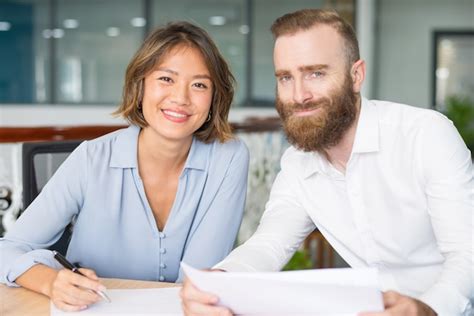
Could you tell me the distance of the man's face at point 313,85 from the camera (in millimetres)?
1665

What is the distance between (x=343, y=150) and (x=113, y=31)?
6.57m

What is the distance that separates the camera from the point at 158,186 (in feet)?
6.58

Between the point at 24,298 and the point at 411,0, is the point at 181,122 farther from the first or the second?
the point at 411,0

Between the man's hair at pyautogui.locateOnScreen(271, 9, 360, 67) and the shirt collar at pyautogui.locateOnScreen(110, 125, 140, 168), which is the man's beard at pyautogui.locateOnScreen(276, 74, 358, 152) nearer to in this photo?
the man's hair at pyautogui.locateOnScreen(271, 9, 360, 67)

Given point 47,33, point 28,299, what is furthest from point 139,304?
point 47,33

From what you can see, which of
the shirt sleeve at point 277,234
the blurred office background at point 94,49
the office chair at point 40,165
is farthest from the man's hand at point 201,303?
the blurred office background at point 94,49

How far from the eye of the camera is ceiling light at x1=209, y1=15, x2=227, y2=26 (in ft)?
26.1

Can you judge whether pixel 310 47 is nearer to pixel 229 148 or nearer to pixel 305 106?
pixel 305 106

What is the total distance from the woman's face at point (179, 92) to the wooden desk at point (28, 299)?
19.0 inches

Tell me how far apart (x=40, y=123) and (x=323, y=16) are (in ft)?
21.9

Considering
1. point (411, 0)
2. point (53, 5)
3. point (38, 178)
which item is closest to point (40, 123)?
point (53, 5)

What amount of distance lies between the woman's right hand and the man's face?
61 cm

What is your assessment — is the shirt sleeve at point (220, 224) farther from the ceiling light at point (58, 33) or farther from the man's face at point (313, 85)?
the ceiling light at point (58, 33)

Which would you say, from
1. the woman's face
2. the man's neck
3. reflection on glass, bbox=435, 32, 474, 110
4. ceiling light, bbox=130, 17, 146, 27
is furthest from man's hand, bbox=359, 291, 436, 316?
reflection on glass, bbox=435, 32, 474, 110
